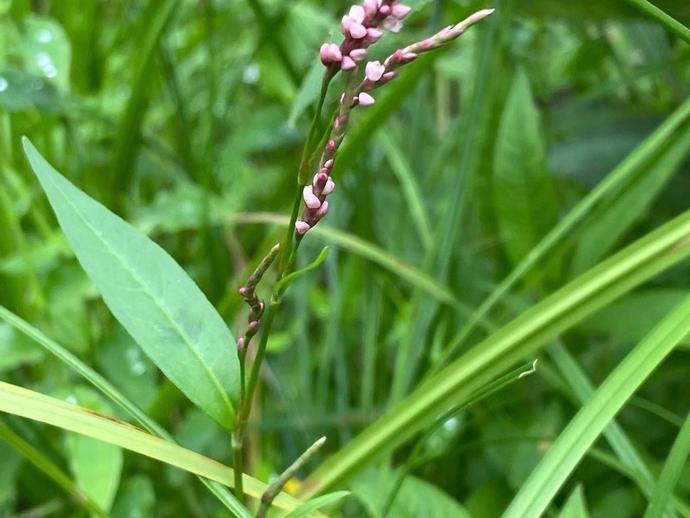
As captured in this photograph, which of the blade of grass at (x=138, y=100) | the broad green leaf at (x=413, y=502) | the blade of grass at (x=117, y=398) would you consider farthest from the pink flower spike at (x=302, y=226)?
the blade of grass at (x=138, y=100)

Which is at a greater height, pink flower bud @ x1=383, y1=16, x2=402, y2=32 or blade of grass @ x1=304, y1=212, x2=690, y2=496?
pink flower bud @ x1=383, y1=16, x2=402, y2=32

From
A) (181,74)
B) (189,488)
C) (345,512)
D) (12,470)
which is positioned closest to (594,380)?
(345,512)

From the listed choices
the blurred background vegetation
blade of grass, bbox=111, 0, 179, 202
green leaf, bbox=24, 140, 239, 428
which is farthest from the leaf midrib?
blade of grass, bbox=111, 0, 179, 202

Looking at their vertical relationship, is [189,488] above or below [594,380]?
below

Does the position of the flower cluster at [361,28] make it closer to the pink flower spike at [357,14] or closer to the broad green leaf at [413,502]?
the pink flower spike at [357,14]

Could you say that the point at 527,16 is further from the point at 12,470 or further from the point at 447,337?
the point at 12,470

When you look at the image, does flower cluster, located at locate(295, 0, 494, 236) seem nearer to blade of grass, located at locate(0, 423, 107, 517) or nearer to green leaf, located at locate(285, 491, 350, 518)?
green leaf, located at locate(285, 491, 350, 518)
